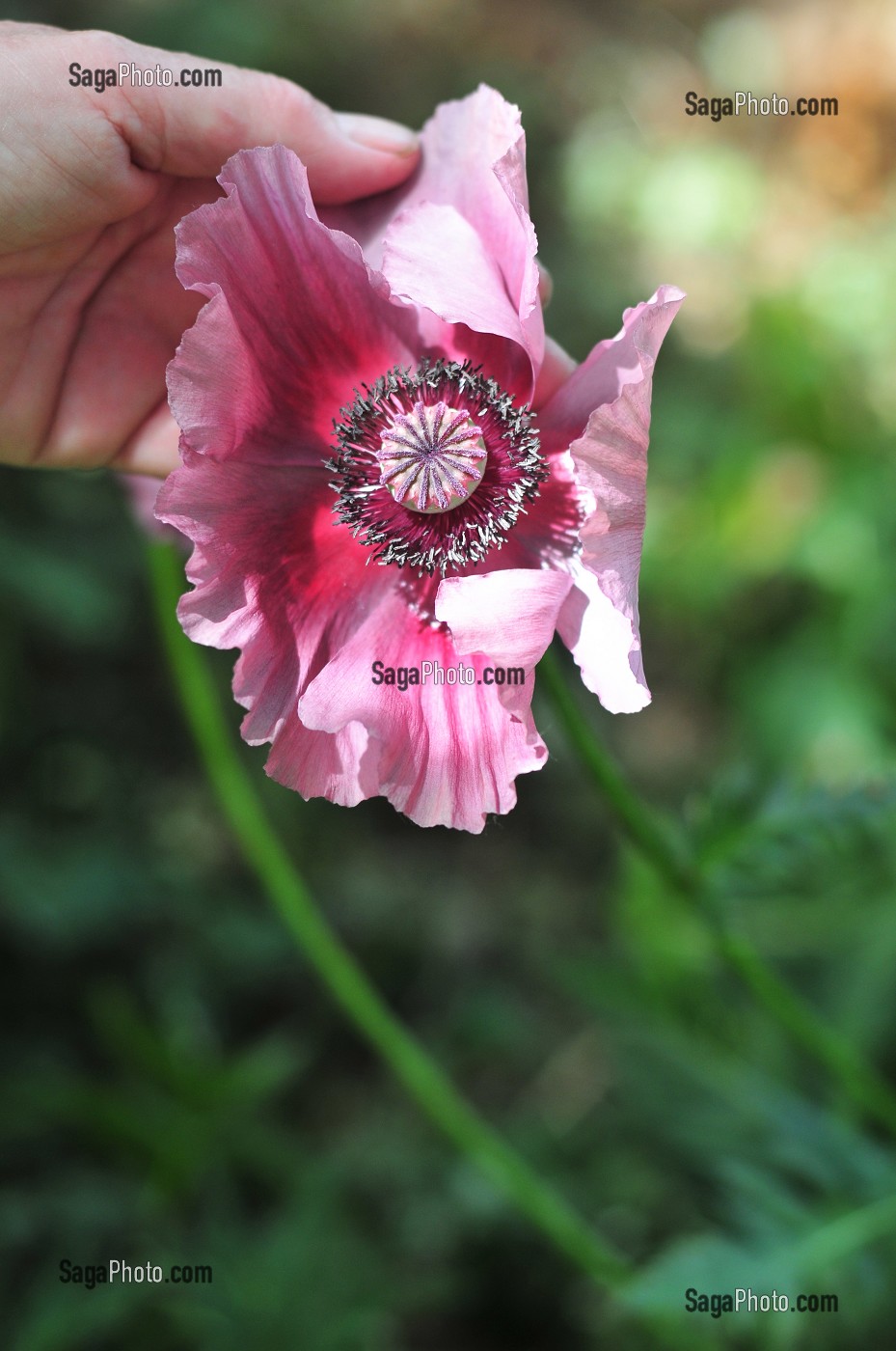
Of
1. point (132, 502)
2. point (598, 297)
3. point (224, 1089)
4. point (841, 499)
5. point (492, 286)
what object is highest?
point (598, 297)

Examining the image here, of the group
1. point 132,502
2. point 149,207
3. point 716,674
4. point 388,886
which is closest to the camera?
point 149,207

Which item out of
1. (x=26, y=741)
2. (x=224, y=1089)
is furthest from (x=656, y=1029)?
(x=26, y=741)

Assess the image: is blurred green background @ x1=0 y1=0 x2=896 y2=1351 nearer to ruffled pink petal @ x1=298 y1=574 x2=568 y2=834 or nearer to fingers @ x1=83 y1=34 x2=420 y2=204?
ruffled pink petal @ x1=298 y1=574 x2=568 y2=834

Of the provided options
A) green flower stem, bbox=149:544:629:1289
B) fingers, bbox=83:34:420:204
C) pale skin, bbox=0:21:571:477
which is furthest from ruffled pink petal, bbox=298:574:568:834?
green flower stem, bbox=149:544:629:1289

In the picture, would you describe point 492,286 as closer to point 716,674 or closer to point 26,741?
point 26,741

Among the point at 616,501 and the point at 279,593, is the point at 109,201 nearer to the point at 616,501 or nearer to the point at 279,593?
the point at 279,593
